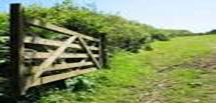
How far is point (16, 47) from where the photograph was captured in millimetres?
7258

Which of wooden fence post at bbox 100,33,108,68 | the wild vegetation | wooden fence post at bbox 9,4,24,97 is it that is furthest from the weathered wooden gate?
wooden fence post at bbox 100,33,108,68

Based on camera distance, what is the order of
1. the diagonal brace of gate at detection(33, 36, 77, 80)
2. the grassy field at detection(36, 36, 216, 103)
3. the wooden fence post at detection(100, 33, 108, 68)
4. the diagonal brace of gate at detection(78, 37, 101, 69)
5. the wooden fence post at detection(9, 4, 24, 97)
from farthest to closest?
1. the wooden fence post at detection(100, 33, 108, 68)
2. the diagonal brace of gate at detection(78, 37, 101, 69)
3. the grassy field at detection(36, 36, 216, 103)
4. the diagonal brace of gate at detection(33, 36, 77, 80)
5. the wooden fence post at detection(9, 4, 24, 97)

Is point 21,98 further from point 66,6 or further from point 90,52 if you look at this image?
point 66,6

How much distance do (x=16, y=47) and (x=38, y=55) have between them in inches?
32.7

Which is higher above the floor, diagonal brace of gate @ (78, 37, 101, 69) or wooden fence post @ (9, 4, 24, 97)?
wooden fence post @ (9, 4, 24, 97)

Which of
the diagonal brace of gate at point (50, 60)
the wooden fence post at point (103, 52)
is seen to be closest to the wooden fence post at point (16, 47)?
the diagonal brace of gate at point (50, 60)

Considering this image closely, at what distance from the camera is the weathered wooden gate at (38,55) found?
727 cm

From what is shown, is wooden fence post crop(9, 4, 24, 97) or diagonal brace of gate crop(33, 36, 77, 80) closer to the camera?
wooden fence post crop(9, 4, 24, 97)

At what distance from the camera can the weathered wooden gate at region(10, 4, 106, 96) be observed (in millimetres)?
7273

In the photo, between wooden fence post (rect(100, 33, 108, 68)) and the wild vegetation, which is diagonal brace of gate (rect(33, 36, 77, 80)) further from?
wooden fence post (rect(100, 33, 108, 68))

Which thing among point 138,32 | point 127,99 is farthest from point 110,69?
point 138,32

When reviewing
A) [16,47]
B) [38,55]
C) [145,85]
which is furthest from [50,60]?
[145,85]

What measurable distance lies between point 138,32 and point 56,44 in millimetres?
13521

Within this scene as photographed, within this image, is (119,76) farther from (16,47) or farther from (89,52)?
(16,47)
